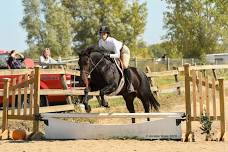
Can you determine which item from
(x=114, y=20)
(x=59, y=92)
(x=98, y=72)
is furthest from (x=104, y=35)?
(x=114, y=20)

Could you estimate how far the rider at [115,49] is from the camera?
34.9ft

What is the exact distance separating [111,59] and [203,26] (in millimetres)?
47143

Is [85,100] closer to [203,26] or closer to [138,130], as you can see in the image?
[138,130]

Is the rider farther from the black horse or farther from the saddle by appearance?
the black horse

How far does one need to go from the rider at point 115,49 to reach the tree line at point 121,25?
38.5 m

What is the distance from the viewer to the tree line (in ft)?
166

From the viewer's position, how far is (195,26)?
5647cm

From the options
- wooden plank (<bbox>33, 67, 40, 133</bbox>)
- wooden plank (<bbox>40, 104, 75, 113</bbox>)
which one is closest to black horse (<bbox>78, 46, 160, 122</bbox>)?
wooden plank (<bbox>33, 67, 40, 133</bbox>)

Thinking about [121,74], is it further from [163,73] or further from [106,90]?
[163,73]

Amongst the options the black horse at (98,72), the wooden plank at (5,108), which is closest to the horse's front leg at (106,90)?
the black horse at (98,72)

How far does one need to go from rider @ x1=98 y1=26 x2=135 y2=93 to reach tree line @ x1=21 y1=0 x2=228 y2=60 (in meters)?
38.5

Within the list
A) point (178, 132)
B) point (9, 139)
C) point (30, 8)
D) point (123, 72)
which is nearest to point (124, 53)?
point (123, 72)

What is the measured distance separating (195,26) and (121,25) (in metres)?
10.7

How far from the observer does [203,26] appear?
56375 mm
